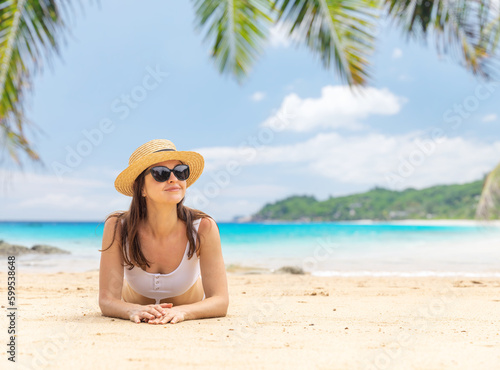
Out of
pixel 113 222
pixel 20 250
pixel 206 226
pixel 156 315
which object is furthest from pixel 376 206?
pixel 156 315

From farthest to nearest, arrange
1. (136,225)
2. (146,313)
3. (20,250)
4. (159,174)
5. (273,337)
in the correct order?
(20,250) < (136,225) < (159,174) < (146,313) < (273,337)

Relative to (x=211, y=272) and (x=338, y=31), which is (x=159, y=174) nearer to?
(x=211, y=272)

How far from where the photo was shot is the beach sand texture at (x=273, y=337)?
2.11 m

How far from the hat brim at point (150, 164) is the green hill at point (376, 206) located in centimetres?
2994

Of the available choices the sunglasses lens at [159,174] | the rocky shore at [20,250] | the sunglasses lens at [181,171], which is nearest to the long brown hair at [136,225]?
the sunglasses lens at [159,174]

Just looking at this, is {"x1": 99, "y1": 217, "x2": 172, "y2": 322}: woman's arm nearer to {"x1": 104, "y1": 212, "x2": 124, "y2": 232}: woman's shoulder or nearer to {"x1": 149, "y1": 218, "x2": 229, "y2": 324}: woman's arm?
{"x1": 104, "y1": 212, "x2": 124, "y2": 232}: woman's shoulder

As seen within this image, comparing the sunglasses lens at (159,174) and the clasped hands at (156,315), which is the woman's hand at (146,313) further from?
the sunglasses lens at (159,174)

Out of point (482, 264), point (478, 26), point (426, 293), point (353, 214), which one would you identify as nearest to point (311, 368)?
point (426, 293)

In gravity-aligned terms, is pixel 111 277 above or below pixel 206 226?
below

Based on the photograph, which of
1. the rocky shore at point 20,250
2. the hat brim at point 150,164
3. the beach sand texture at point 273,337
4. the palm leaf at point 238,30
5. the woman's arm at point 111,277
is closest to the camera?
the beach sand texture at point 273,337

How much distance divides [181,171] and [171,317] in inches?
38.2

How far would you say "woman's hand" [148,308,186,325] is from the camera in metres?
2.81

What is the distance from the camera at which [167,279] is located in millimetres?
3139

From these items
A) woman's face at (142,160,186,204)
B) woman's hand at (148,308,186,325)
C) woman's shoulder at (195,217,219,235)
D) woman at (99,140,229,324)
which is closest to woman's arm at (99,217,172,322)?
woman at (99,140,229,324)
